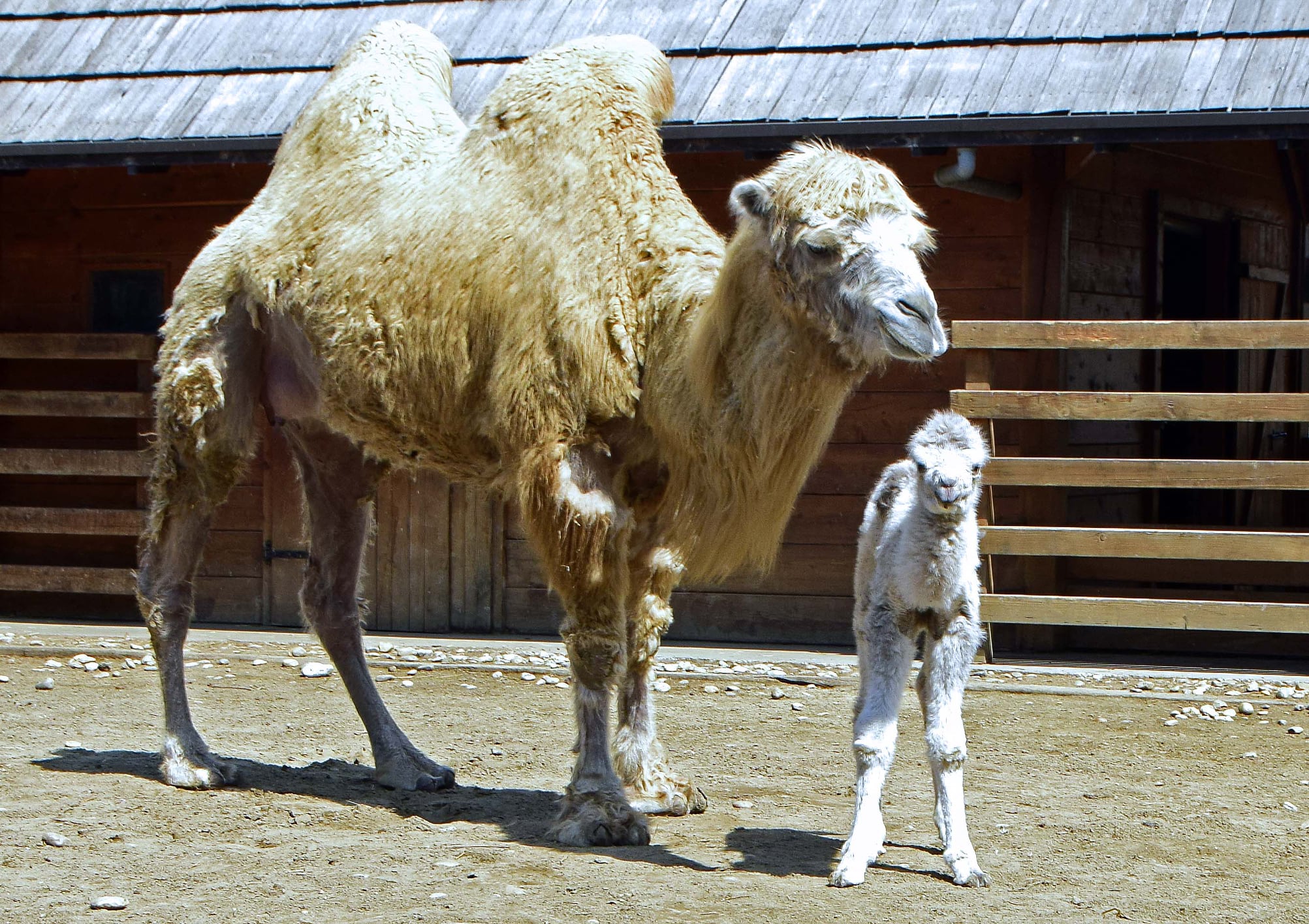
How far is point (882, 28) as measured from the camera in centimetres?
962

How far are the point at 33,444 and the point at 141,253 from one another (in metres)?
1.59

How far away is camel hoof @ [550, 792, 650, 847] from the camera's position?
477cm

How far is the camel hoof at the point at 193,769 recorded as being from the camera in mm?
5676

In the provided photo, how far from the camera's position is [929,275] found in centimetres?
973

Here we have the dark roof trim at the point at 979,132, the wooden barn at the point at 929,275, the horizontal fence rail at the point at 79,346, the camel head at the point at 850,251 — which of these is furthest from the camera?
the horizontal fence rail at the point at 79,346

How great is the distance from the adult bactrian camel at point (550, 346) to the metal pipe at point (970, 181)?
3.42m

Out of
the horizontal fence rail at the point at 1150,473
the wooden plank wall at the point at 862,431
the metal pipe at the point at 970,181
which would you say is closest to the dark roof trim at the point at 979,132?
the metal pipe at the point at 970,181

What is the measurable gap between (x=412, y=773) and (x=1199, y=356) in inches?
312

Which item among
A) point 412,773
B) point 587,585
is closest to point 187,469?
point 412,773

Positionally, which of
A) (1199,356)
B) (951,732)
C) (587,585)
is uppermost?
(1199,356)

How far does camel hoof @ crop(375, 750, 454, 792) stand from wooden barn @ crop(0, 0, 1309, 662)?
369cm

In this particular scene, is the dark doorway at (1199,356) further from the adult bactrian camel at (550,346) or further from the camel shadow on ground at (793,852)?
the camel shadow on ground at (793,852)

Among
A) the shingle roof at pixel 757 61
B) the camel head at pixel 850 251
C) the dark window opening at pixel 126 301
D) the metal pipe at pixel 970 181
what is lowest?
the camel head at pixel 850 251

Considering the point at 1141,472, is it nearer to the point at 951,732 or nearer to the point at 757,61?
the point at 757,61
